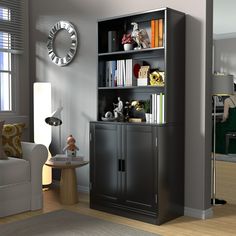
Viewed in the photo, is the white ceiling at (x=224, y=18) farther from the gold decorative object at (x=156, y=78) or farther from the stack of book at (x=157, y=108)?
the stack of book at (x=157, y=108)

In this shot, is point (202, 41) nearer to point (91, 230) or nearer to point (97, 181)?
point (97, 181)

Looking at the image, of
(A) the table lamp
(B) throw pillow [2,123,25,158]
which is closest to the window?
(A) the table lamp

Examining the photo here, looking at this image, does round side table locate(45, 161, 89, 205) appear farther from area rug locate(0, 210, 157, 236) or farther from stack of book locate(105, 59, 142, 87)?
stack of book locate(105, 59, 142, 87)

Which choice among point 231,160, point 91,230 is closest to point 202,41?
point 91,230

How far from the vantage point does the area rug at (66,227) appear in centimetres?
360

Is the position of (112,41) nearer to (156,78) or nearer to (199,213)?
(156,78)

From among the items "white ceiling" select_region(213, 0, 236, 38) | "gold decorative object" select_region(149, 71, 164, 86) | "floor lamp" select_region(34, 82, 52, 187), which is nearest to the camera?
"gold decorative object" select_region(149, 71, 164, 86)

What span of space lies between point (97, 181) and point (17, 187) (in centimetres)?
85

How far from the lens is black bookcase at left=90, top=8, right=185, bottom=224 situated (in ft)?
12.7

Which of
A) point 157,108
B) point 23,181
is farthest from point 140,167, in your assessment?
point 23,181

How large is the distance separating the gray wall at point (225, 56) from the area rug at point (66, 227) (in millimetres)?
8289

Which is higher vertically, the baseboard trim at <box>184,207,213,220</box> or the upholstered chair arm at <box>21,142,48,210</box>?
the upholstered chair arm at <box>21,142,48,210</box>

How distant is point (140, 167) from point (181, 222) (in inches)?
26.3

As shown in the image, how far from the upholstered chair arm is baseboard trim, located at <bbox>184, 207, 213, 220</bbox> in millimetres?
1567
